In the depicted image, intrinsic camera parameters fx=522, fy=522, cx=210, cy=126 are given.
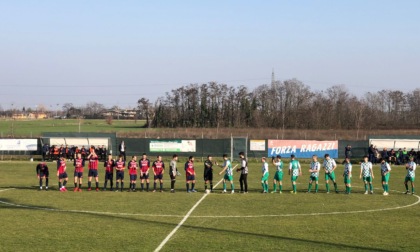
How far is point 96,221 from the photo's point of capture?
19.8 metres

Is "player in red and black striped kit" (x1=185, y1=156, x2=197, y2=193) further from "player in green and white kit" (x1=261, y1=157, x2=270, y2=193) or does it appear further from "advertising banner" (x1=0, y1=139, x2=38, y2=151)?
"advertising banner" (x1=0, y1=139, x2=38, y2=151)

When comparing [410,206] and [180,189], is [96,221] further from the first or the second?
[410,206]

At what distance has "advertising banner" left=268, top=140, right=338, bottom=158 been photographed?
5703cm

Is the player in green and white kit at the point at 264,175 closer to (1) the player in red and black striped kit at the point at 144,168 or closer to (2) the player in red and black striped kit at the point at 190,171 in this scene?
(2) the player in red and black striped kit at the point at 190,171

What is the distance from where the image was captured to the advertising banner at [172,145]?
190ft

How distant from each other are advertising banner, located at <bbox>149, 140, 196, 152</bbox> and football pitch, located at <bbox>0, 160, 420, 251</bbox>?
26.5 meters

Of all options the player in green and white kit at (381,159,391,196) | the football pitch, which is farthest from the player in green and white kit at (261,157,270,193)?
the player in green and white kit at (381,159,391,196)

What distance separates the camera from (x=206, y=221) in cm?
1995

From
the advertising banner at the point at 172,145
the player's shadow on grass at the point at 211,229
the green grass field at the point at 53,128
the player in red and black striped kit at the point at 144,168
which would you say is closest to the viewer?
the player's shadow on grass at the point at 211,229

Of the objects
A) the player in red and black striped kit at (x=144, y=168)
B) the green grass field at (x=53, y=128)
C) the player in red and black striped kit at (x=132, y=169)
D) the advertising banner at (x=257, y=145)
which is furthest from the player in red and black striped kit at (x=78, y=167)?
the green grass field at (x=53, y=128)

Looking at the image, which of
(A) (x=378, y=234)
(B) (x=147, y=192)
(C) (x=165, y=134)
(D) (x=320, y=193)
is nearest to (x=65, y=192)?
(B) (x=147, y=192)

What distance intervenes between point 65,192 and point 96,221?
10.0 meters

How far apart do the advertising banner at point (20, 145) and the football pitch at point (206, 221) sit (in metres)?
27.4

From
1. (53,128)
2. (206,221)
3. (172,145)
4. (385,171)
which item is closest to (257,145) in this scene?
(172,145)
